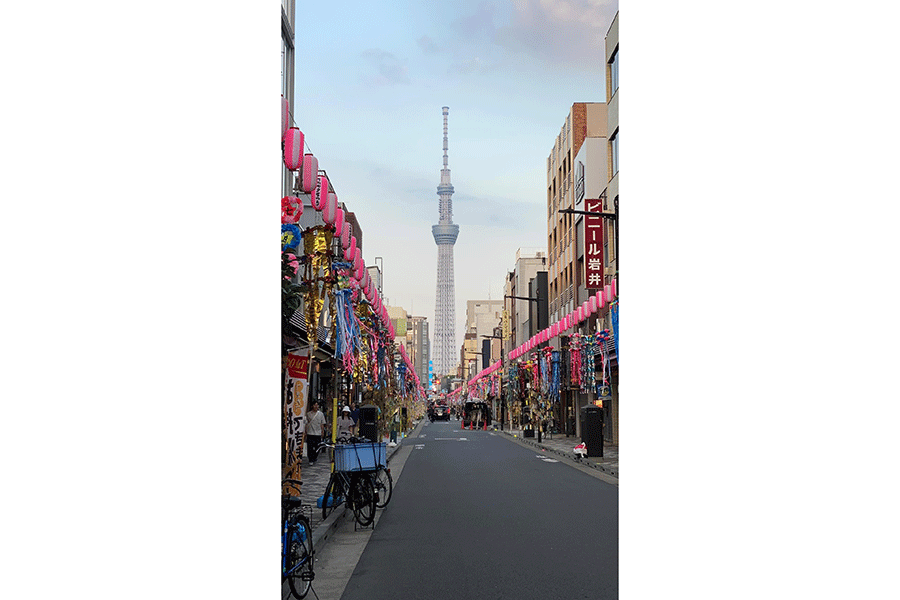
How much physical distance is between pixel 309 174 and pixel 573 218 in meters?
38.2

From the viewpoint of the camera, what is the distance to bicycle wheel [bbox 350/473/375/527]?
13172 millimetres

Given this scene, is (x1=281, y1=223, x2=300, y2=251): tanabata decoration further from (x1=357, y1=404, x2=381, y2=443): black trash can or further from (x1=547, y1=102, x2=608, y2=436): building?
(x1=547, y1=102, x2=608, y2=436): building

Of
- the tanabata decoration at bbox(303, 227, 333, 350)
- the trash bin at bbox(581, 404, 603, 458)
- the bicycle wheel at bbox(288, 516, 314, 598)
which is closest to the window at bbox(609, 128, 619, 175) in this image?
the trash bin at bbox(581, 404, 603, 458)

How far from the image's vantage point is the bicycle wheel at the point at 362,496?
1317cm

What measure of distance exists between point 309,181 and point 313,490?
879 centimetres

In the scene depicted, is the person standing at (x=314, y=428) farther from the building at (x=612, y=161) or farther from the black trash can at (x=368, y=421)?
the building at (x=612, y=161)

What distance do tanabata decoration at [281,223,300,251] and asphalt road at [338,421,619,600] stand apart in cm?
342

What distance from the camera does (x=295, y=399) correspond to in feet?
31.4

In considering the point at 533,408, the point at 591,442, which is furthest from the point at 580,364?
the point at 533,408

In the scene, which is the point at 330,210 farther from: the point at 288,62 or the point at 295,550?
the point at 288,62

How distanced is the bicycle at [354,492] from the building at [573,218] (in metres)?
21.5
